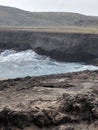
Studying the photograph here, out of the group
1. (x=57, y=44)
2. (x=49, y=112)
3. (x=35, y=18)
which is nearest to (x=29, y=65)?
(x=57, y=44)

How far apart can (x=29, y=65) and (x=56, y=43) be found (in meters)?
9.24

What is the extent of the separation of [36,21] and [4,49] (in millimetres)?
43878

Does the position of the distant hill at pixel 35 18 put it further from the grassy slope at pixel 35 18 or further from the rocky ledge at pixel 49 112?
the rocky ledge at pixel 49 112

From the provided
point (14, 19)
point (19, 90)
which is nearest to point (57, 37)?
point (19, 90)

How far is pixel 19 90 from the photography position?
14445mm

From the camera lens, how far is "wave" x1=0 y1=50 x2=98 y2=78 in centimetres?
3634

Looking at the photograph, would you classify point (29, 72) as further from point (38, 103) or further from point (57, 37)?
point (38, 103)

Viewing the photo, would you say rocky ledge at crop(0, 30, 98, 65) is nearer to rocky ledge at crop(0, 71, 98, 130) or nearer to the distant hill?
rocky ledge at crop(0, 71, 98, 130)

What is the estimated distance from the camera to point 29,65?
41875mm

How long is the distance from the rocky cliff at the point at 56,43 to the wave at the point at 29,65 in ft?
5.22

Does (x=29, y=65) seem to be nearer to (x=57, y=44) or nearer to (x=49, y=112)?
(x=57, y=44)

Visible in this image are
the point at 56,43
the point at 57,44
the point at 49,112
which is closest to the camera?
the point at 49,112

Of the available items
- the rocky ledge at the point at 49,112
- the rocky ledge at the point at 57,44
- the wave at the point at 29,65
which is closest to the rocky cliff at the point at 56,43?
the rocky ledge at the point at 57,44

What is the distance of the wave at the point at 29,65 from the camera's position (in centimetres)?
3634
